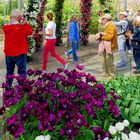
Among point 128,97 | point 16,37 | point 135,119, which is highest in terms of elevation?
point 16,37

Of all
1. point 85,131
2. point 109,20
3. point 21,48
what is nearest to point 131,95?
point 85,131

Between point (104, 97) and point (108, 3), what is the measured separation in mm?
13150

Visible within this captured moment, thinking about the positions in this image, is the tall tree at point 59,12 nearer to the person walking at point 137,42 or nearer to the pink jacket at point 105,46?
the person walking at point 137,42

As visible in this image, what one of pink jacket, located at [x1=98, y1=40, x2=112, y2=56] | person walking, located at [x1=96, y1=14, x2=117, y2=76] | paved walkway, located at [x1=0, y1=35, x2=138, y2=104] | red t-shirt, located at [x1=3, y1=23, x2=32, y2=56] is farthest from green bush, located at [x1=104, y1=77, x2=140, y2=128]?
paved walkway, located at [x1=0, y1=35, x2=138, y2=104]

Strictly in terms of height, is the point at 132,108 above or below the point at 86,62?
above

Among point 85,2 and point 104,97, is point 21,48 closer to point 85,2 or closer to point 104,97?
point 104,97

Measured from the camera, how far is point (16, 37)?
8617 mm

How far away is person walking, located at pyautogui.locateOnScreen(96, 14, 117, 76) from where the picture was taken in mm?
10773

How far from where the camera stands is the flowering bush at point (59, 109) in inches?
164

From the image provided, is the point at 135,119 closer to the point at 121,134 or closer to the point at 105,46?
the point at 121,134

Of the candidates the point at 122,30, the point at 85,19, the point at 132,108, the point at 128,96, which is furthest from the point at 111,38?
the point at 85,19

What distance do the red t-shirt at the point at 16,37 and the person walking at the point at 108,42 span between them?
2.66 m

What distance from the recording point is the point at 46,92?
493cm

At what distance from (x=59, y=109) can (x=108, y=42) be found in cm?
654
